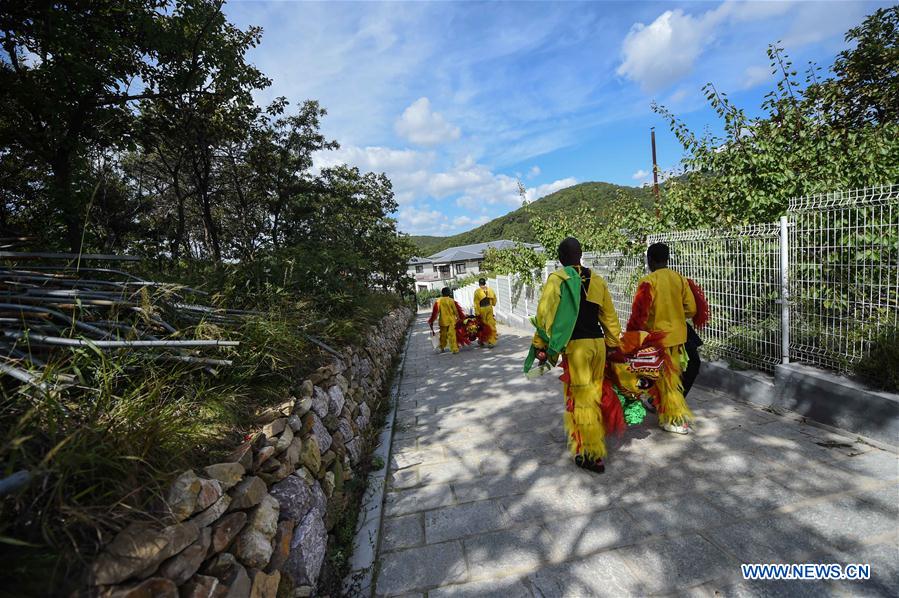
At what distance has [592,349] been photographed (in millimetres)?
3225

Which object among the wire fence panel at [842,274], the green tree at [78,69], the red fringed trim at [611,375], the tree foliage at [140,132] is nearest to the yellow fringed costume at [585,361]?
the red fringed trim at [611,375]

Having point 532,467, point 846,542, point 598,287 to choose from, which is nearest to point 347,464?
point 532,467

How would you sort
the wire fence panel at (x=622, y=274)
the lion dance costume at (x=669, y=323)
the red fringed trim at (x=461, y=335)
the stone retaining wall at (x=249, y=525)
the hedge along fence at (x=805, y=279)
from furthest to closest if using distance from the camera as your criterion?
1. the red fringed trim at (x=461, y=335)
2. the wire fence panel at (x=622, y=274)
3. the lion dance costume at (x=669, y=323)
4. the hedge along fence at (x=805, y=279)
5. the stone retaining wall at (x=249, y=525)

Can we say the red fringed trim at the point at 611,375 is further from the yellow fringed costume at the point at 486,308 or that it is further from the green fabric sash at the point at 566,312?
the yellow fringed costume at the point at 486,308

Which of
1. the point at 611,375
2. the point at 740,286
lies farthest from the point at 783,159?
the point at 611,375

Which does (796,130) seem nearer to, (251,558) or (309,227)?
(251,558)

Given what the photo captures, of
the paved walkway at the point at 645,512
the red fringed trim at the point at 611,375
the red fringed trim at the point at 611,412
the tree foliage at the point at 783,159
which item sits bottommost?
the paved walkway at the point at 645,512

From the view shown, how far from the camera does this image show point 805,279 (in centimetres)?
388

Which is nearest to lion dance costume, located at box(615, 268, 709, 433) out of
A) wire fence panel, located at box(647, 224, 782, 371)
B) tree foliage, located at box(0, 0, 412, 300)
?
wire fence panel, located at box(647, 224, 782, 371)

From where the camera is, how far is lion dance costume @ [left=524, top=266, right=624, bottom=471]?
10.4 feet

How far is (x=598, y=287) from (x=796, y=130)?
14.8ft

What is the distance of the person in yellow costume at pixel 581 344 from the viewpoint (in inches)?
125

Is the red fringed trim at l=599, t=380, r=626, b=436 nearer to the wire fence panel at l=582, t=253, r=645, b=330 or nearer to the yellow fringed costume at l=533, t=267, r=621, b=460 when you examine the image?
Result: the yellow fringed costume at l=533, t=267, r=621, b=460

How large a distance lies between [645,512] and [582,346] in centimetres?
121
